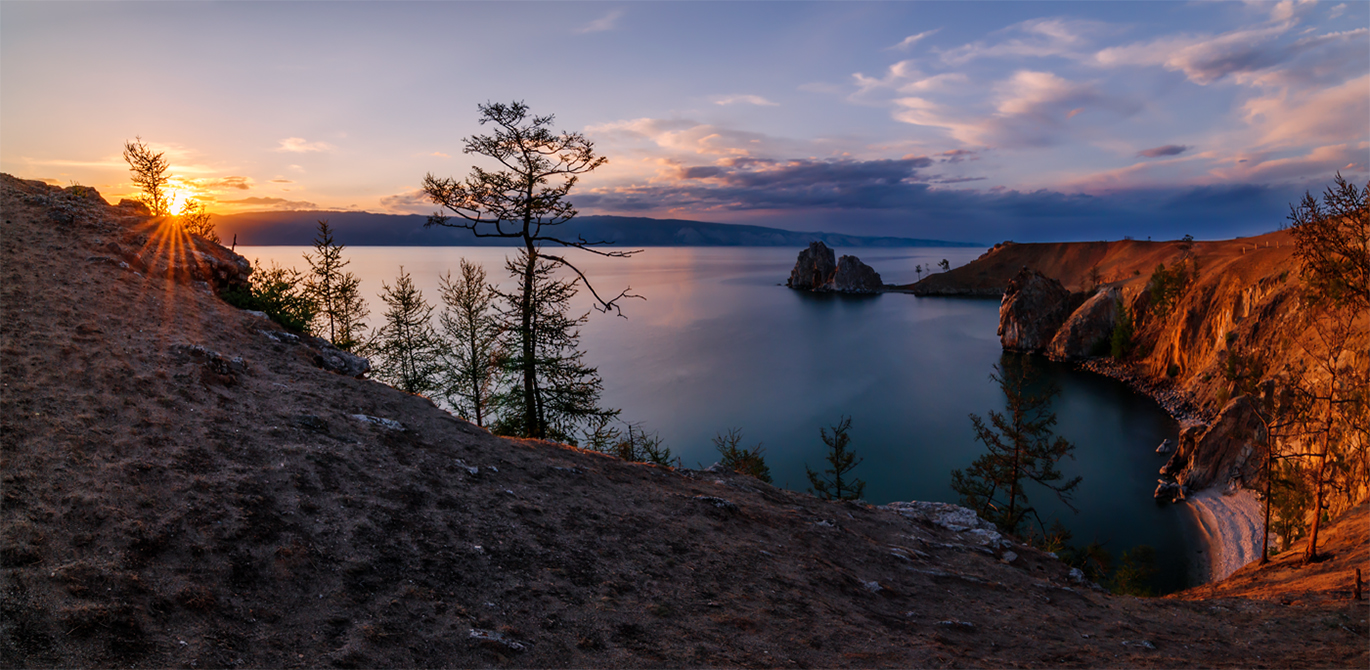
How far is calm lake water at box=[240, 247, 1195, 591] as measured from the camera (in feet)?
113

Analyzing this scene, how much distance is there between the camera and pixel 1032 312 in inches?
3039

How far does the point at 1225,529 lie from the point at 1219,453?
612 cm

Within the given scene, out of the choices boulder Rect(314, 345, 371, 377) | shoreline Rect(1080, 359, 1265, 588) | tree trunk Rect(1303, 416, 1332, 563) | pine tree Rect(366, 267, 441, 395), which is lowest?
shoreline Rect(1080, 359, 1265, 588)

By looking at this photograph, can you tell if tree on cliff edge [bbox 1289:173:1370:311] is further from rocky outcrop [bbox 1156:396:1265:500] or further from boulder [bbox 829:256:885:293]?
boulder [bbox 829:256:885:293]

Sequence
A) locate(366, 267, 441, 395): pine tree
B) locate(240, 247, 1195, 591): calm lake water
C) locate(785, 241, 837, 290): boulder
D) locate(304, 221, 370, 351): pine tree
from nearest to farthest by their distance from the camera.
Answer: locate(366, 267, 441, 395): pine tree < locate(304, 221, 370, 351): pine tree < locate(240, 247, 1195, 591): calm lake water < locate(785, 241, 837, 290): boulder

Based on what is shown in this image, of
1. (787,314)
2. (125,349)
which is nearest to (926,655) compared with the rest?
(125,349)

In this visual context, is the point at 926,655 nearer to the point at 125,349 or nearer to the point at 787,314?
the point at 125,349

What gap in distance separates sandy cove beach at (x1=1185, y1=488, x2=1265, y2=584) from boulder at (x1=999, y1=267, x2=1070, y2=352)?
4825 cm

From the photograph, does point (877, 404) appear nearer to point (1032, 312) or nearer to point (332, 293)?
point (1032, 312)

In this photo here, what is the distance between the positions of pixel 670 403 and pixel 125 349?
41.6 meters

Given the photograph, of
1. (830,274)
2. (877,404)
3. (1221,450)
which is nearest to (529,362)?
(1221,450)

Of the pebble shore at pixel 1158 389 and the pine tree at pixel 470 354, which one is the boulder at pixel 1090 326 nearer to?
the pebble shore at pixel 1158 389

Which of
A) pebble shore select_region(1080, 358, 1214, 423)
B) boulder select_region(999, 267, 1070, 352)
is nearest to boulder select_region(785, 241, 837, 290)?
boulder select_region(999, 267, 1070, 352)

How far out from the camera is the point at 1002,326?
3159 inches
